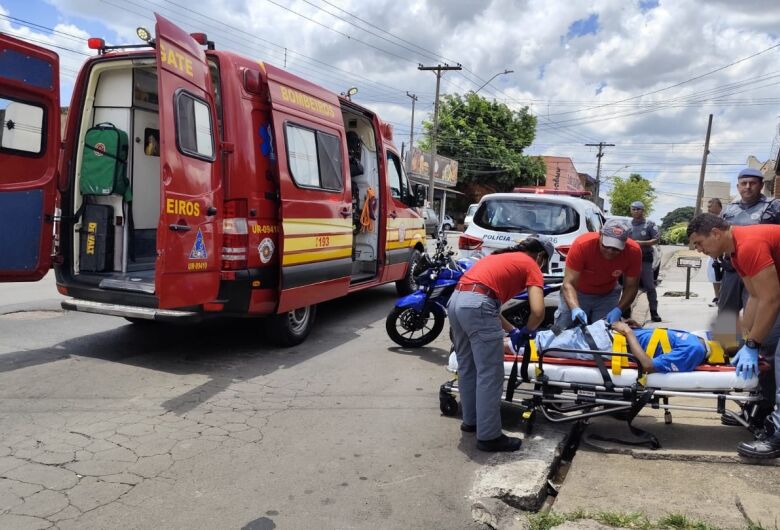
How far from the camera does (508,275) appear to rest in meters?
A: 4.03

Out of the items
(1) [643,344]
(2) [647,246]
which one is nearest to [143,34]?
(1) [643,344]

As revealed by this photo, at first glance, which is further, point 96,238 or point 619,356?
point 96,238

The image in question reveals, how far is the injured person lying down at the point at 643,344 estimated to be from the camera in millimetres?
4145

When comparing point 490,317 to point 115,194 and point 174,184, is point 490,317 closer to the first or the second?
point 174,184

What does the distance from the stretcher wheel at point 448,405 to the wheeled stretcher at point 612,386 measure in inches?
20.0

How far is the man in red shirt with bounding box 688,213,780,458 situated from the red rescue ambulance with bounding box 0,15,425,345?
3.68m

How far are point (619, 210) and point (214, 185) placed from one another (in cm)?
7501

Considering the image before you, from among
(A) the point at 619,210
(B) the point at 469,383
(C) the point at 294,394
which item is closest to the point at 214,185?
(C) the point at 294,394

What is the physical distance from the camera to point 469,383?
427 cm

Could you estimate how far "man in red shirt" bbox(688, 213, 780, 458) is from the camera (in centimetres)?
371

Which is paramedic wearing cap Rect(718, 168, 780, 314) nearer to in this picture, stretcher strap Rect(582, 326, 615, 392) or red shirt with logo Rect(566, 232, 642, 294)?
red shirt with logo Rect(566, 232, 642, 294)

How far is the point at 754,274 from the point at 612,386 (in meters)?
1.12

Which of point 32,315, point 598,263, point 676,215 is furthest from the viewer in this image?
point 676,215

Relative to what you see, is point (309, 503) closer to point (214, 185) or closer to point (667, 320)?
point (214, 185)
